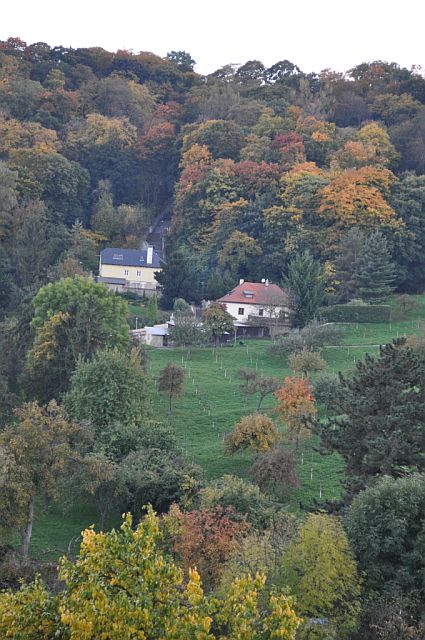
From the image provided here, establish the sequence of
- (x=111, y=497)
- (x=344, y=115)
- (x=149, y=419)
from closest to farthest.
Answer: (x=111, y=497) → (x=149, y=419) → (x=344, y=115)

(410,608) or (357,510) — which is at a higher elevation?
(357,510)

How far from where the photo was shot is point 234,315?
54875 mm

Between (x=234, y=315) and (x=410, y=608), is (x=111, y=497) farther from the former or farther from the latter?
(x=234, y=315)

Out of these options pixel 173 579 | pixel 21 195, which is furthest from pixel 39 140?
pixel 173 579

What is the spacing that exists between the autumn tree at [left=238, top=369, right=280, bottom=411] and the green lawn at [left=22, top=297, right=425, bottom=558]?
502 millimetres

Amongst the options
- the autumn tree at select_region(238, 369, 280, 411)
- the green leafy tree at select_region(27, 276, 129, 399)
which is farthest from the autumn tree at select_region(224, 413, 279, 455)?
the green leafy tree at select_region(27, 276, 129, 399)

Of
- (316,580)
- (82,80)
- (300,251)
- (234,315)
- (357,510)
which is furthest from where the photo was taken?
(82,80)

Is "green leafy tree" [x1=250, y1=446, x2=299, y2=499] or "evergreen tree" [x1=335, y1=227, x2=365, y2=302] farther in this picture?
"evergreen tree" [x1=335, y1=227, x2=365, y2=302]

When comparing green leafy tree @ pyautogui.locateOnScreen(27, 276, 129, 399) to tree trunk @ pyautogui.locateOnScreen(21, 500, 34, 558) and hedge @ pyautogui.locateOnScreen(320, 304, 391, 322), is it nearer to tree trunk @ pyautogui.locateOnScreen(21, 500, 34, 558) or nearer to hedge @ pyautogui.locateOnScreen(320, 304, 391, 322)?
tree trunk @ pyautogui.locateOnScreen(21, 500, 34, 558)

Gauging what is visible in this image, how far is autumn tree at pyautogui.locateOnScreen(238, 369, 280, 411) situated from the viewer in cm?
3544

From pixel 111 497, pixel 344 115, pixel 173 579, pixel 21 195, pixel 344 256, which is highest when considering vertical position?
pixel 344 115

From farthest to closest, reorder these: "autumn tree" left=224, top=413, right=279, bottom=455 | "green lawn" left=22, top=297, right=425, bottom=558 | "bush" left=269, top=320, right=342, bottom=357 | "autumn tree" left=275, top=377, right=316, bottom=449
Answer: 1. "bush" left=269, top=320, right=342, bottom=357
2. "autumn tree" left=275, top=377, right=316, bottom=449
3. "autumn tree" left=224, top=413, right=279, bottom=455
4. "green lawn" left=22, top=297, right=425, bottom=558

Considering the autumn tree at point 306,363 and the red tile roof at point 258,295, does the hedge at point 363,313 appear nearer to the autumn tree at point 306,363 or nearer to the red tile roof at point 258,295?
Answer: the red tile roof at point 258,295

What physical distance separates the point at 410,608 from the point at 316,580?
6.61 feet
